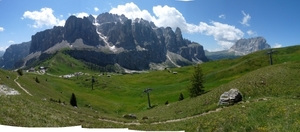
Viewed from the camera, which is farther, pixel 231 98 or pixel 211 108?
pixel 211 108

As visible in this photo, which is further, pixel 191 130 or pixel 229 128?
pixel 191 130

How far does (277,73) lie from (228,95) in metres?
18.6

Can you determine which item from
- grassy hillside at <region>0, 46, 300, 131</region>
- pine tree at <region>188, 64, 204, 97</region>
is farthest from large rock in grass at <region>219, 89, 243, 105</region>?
pine tree at <region>188, 64, 204, 97</region>

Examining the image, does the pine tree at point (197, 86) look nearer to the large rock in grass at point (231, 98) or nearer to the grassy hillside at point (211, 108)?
the grassy hillside at point (211, 108)

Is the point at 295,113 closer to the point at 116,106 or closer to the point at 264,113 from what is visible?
the point at 264,113

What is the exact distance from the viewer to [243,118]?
21391 millimetres

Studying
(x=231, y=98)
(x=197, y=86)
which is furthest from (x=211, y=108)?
(x=197, y=86)

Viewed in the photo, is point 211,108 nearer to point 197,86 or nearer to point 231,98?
point 231,98

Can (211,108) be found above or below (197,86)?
below

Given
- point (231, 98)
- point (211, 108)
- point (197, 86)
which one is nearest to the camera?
point (231, 98)

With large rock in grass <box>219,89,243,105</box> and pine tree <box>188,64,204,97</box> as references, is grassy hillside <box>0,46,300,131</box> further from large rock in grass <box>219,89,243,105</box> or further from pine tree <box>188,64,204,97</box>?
pine tree <box>188,64,204,97</box>

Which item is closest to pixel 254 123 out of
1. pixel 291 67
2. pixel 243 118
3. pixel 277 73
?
pixel 243 118

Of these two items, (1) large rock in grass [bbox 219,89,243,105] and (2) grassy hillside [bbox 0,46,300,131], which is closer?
(2) grassy hillside [bbox 0,46,300,131]

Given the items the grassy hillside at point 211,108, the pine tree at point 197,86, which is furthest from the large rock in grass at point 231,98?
the pine tree at point 197,86
